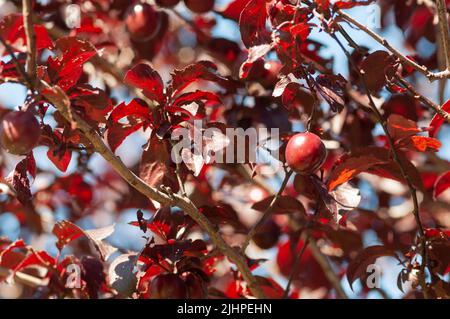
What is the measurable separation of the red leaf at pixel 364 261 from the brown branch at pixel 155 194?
0.71 feet

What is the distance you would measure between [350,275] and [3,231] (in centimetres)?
156

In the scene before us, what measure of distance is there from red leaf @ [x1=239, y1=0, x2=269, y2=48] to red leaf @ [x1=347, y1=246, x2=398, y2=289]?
0.56 m

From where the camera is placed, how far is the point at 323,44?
1.97m

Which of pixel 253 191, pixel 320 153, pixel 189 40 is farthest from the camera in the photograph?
pixel 189 40

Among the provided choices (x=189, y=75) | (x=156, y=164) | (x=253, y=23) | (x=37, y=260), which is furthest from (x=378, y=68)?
(x=37, y=260)

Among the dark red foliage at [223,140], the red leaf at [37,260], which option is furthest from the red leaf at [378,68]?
the red leaf at [37,260]

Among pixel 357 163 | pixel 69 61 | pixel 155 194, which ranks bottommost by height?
pixel 155 194

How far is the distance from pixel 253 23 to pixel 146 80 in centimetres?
25

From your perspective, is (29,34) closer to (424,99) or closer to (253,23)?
(253,23)

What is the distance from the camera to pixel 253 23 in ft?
4.99

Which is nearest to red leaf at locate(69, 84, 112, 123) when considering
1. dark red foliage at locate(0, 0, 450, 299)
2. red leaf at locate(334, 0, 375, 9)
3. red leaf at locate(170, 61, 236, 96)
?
dark red foliage at locate(0, 0, 450, 299)

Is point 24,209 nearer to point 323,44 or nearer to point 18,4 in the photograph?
point 18,4

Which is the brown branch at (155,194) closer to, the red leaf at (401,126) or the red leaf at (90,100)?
the red leaf at (90,100)
